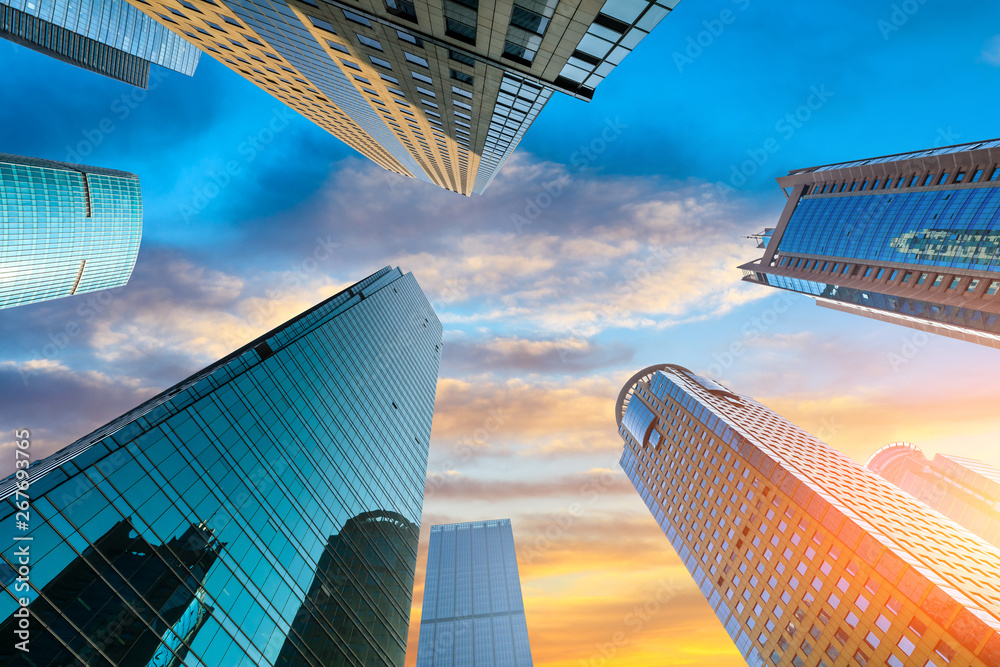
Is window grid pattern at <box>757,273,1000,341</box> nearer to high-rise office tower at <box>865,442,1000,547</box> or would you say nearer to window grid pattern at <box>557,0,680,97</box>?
high-rise office tower at <box>865,442,1000,547</box>

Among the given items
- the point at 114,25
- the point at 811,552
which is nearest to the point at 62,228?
the point at 114,25

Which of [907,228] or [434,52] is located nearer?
[434,52]

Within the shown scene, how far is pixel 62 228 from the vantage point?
138 m

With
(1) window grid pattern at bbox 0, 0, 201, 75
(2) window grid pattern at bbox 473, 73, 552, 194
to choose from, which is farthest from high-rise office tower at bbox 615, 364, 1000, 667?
(1) window grid pattern at bbox 0, 0, 201, 75

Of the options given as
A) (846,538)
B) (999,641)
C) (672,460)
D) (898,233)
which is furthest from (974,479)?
(999,641)

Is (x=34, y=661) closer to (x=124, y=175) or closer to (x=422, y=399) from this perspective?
(x=422, y=399)

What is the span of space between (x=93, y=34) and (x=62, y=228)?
76.1 m

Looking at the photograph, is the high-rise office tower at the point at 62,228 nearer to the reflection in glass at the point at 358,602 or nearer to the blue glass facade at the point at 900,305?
the reflection in glass at the point at 358,602

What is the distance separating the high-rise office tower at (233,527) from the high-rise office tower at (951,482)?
161320mm

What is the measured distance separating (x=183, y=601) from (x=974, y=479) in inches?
7579

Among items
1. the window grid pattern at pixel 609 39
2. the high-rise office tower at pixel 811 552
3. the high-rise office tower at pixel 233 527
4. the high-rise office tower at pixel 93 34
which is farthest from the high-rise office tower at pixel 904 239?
the high-rise office tower at pixel 93 34

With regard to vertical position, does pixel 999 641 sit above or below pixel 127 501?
below

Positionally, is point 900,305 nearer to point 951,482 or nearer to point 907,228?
point 907,228

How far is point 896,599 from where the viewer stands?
42594 millimetres
